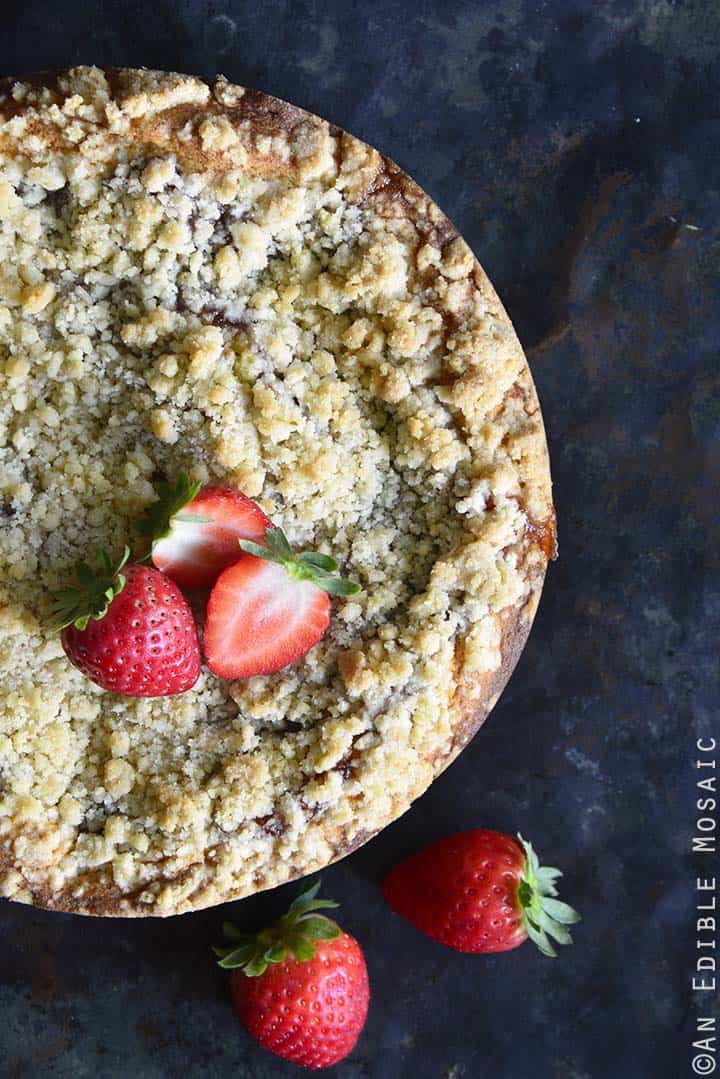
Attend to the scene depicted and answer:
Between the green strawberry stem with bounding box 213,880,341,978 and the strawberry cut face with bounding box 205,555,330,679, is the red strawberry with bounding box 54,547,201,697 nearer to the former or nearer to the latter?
the strawberry cut face with bounding box 205,555,330,679

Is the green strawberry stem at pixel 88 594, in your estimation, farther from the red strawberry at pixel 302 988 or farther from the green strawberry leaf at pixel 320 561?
the red strawberry at pixel 302 988

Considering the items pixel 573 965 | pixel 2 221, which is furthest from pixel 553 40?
pixel 573 965

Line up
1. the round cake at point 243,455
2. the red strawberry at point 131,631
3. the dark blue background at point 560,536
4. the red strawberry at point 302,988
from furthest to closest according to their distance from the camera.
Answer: the dark blue background at point 560,536
the red strawberry at point 302,988
the round cake at point 243,455
the red strawberry at point 131,631

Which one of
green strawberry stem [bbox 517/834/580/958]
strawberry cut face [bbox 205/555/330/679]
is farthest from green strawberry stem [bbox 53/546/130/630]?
green strawberry stem [bbox 517/834/580/958]

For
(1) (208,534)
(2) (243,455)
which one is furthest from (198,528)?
(2) (243,455)

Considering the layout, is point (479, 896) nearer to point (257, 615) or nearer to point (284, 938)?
point (284, 938)

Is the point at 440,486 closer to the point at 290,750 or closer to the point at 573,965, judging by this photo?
the point at 290,750

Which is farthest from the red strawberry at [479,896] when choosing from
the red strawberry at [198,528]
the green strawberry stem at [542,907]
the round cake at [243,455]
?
the red strawberry at [198,528]
